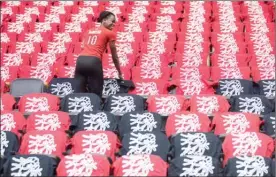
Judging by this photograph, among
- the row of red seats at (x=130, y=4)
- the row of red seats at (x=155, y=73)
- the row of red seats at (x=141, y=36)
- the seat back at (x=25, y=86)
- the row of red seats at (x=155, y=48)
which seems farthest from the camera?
the row of red seats at (x=130, y=4)

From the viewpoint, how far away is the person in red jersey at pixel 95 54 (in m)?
4.31

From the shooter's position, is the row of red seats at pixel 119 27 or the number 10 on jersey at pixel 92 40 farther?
the row of red seats at pixel 119 27

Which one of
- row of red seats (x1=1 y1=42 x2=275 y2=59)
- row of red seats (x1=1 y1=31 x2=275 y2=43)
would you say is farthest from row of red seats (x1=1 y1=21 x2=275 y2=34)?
row of red seats (x1=1 y1=42 x2=275 y2=59)

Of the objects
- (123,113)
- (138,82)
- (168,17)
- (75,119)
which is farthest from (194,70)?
(168,17)

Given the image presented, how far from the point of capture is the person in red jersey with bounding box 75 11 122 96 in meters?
4.31

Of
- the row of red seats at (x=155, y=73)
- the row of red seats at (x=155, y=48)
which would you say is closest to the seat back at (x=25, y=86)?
the row of red seats at (x=155, y=73)

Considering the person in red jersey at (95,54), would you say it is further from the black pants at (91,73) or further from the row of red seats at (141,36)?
the row of red seats at (141,36)

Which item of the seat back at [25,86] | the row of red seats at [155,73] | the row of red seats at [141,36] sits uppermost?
the row of red seats at [141,36]

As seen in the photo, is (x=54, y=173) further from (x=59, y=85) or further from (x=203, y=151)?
(x=59, y=85)

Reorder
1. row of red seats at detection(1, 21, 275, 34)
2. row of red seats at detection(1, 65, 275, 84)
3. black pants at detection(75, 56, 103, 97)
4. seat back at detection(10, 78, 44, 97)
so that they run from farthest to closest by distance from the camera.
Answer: row of red seats at detection(1, 21, 275, 34), row of red seats at detection(1, 65, 275, 84), seat back at detection(10, 78, 44, 97), black pants at detection(75, 56, 103, 97)

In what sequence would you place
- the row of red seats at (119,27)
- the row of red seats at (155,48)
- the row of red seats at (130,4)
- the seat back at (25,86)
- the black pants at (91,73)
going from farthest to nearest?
the row of red seats at (130,4) → the row of red seats at (119,27) → the row of red seats at (155,48) → the seat back at (25,86) → the black pants at (91,73)

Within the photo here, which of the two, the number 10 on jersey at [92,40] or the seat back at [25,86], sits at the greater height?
the number 10 on jersey at [92,40]

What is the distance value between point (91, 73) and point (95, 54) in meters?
0.13

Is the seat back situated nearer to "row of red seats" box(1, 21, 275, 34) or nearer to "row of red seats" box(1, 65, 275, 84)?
"row of red seats" box(1, 65, 275, 84)
